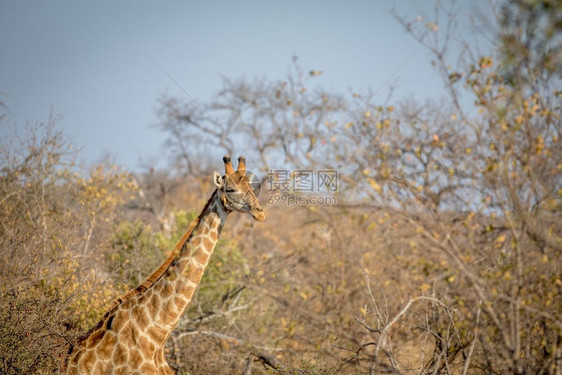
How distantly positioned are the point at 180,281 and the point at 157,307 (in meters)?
0.37

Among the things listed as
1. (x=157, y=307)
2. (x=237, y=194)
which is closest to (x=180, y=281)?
(x=157, y=307)

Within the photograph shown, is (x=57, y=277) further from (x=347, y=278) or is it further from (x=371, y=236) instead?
(x=371, y=236)

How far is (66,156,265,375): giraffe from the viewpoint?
5.89 meters

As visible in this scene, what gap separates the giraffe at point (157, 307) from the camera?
19.3 feet

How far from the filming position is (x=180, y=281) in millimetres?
6180

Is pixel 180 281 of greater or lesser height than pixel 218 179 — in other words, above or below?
below

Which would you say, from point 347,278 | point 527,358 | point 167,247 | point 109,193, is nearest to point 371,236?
point 347,278

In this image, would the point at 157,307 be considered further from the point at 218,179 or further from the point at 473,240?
the point at 473,240

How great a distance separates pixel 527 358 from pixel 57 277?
5.97 metres

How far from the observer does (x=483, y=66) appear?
17.1 feet

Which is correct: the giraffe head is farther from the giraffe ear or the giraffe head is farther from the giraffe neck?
the giraffe neck

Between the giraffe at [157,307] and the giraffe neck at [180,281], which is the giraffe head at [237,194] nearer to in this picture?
the giraffe at [157,307]

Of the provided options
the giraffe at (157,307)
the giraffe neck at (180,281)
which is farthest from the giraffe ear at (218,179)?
the giraffe neck at (180,281)

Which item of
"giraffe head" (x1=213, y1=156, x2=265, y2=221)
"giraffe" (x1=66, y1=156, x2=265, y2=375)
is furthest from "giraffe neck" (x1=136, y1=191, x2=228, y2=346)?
"giraffe head" (x1=213, y1=156, x2=265, y2=221)
